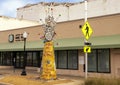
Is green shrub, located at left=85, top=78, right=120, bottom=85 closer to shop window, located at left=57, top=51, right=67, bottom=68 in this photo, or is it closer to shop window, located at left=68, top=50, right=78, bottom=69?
shop window, located at left=68, top=50, right=78, bottom=69

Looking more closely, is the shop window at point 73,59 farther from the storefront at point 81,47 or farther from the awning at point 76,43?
the awning at point 76,43

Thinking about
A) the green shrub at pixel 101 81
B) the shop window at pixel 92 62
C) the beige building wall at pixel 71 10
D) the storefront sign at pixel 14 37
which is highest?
the beige building wall at pixel 71 10

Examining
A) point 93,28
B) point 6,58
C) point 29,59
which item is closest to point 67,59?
point 93,28

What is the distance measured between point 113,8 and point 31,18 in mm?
20693

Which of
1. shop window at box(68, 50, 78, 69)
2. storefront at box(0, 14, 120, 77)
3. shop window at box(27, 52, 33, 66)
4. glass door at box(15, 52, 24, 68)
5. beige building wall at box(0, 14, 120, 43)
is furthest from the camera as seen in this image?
glass door at box(15, 52, 24, 68)

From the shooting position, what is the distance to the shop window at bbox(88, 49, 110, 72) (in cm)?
2845

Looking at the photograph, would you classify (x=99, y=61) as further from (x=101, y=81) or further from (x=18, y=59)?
(x=18, y=59)

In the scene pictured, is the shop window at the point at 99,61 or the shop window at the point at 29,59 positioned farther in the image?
the shop window at the point at 29,59

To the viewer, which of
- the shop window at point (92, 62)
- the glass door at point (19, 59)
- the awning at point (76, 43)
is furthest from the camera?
the glass door at point (19, 59)

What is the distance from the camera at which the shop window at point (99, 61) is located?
28.5 meters

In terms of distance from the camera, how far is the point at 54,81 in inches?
925

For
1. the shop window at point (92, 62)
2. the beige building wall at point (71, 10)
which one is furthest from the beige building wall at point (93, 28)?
the beige building wall at point (71, 10)

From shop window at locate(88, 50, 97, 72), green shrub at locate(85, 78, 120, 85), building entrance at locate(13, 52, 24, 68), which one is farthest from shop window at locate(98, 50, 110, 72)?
building entrance at locate(13, 52, 24, 68)

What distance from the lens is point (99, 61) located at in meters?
29.3
